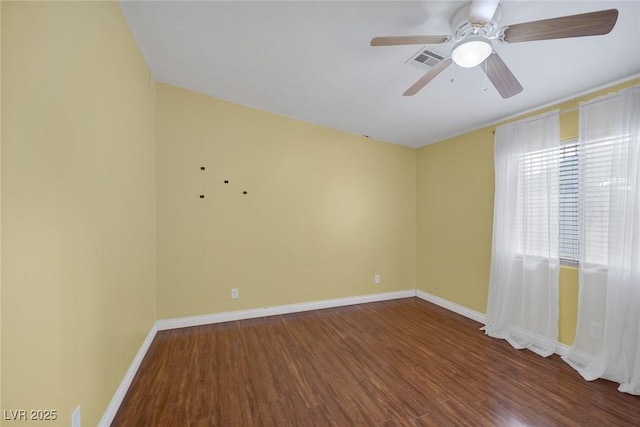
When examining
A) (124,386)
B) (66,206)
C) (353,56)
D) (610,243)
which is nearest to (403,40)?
(353,56)

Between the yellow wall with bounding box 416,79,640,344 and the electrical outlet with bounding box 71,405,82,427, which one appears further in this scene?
the yellow wall with bounding box 416,79,640,344

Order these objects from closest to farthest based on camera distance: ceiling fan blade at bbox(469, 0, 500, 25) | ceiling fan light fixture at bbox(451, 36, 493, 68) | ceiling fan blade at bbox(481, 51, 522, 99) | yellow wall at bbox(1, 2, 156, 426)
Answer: yellow wall at bbox(1, 2, 156, 426)
ceiling fan blade at bbox(469, 0, 500, 25)
ceiling fan light fixture at bbox(451, 36, 493, 68)
ceiling fan blade at bbox(481, 51, 522, 99)

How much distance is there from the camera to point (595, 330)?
213 centimetres

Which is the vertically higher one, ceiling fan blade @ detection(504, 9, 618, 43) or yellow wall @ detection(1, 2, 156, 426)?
ceiling fan blade @ detection(504, 9, 618, 43)

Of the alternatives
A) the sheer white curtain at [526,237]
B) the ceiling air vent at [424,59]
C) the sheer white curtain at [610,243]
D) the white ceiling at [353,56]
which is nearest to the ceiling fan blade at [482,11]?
the white ceiling at [353,56]

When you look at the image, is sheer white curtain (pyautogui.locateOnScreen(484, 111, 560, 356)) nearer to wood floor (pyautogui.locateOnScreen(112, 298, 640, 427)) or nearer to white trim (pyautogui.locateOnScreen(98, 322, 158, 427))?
wood floor (pyautogui.locateOnScreen(112, 298, 640, 427))

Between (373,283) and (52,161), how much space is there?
3801mm

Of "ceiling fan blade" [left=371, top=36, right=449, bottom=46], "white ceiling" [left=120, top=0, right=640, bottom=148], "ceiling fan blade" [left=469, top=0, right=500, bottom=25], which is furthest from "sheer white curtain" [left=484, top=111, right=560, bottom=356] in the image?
"ceiling fan blade" [left=371, top=36, right=449, bottom=46]

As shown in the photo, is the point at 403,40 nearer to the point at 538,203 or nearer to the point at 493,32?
the point at 493,32

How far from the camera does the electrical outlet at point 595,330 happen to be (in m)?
2.11

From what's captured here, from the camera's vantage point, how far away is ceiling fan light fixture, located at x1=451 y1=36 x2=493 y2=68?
4.56 feet

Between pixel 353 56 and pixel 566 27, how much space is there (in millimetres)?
1305

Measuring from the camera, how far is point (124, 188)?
6.41 feet

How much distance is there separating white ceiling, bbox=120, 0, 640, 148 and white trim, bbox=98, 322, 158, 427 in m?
2.77
